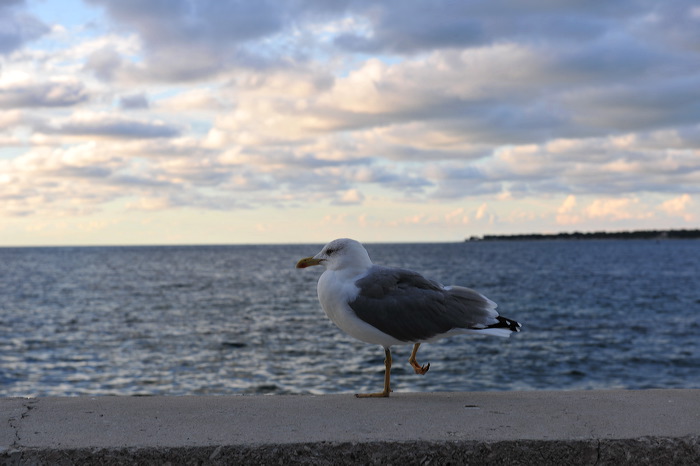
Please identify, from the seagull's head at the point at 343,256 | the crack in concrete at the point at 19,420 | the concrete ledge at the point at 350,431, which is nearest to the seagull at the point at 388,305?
the seagull's head at the point at 343,256

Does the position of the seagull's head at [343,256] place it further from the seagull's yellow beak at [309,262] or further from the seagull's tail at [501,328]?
the seagull's tail at [501,328]

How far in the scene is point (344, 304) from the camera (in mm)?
4926

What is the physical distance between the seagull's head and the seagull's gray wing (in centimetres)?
11

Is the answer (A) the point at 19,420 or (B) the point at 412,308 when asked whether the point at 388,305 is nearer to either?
(B) the point at 412,308

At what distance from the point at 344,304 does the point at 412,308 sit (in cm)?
48

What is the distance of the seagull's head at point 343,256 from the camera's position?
5.01 m

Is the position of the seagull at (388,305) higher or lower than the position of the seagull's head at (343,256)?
lower

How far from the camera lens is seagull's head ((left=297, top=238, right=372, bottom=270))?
5.01 m

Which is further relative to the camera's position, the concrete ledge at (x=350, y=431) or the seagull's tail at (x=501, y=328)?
the seagull's tail at (x=501, y=328)

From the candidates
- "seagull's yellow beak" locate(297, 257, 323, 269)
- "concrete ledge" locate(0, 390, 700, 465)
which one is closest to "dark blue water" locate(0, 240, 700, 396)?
"seagull's yellow beak" locate(297, 257, 323, 269)

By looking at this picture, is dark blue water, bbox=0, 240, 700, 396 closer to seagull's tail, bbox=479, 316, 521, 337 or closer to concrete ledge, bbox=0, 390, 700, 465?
seagull's tail, bbox=479, 316, 521, 337

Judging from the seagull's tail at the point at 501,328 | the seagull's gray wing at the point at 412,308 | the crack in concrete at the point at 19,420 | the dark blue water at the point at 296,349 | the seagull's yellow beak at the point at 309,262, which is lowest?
the dark blue water at the point at 296,349

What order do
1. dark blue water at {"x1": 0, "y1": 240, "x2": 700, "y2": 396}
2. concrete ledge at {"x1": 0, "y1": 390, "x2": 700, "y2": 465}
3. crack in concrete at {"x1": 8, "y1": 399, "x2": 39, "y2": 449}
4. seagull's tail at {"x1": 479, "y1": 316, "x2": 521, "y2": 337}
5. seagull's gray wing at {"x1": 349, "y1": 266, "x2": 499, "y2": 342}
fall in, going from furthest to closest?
dark blue water at {"x1": 0, "y1": 240, "x2": 700, "y2": 396}, seagull's gray wing at {"x1": 349, "y1": 266, "x2": 499, "y2": 342}, seagull's tail at {"x1": 479, "y1": 316, "x2": 521, "y2": 337}, crack in concrete at {"x1": 8, "y1": 399, "x2": 39, "y2": 449}, concrete ledge at {"x1": 0, "y1": 390, "x2": 700, "y2": 465}

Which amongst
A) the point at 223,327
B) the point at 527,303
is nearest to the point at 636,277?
the point at 527,303
